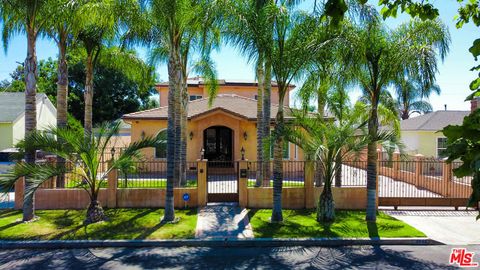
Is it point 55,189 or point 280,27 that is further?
point 55,189

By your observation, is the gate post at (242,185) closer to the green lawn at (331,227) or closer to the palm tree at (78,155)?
the green lawn at (331,227)

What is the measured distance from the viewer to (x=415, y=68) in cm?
1020

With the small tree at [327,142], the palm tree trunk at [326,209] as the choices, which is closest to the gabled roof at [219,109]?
the small tree at [327,142]

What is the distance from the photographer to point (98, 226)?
10.1 metres

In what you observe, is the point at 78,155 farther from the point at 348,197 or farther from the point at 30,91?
the point at 348,197

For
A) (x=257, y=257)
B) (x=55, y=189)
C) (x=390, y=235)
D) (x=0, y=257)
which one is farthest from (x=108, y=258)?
(x=390, y=235)

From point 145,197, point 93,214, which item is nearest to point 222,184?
point 145,197

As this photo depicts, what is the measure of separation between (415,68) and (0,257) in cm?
1170

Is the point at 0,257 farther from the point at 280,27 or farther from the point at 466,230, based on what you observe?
the point at 466,230

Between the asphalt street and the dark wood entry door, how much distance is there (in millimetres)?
12629

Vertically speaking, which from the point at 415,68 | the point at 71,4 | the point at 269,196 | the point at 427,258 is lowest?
the point at 427,258

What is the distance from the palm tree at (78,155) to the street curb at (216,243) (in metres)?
1.42

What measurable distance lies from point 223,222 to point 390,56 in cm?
705

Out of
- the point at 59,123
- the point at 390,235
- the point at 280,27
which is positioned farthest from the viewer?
the point at 59,123
